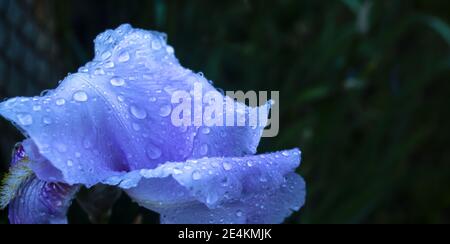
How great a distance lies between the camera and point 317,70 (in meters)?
1.52

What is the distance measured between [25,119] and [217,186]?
0.61ft

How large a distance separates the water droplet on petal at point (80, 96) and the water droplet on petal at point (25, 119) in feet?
0.18

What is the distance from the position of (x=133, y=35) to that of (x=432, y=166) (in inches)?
56.6

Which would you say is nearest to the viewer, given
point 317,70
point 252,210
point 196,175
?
point 196,175

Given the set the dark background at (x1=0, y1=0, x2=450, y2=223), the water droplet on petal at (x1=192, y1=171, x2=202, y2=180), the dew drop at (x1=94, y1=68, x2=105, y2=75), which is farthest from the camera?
the dark background at (x1=0, y1=0, x2=450, y2=223)

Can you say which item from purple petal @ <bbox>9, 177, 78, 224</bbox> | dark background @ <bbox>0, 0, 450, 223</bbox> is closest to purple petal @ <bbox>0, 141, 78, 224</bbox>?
purple petal @ <bbox>9, 177, 78, 224</bbox>

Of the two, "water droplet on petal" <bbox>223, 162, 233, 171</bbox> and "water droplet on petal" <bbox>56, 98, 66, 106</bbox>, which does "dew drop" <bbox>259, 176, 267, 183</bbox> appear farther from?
"water droplet on petal" <bbox>56, 98, 66, 106</bbox>

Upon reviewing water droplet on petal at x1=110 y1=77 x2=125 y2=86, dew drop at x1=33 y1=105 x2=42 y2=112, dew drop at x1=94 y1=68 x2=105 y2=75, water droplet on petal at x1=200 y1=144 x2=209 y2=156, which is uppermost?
dew drop at x1=94 y1=68 x2=105 y2=75

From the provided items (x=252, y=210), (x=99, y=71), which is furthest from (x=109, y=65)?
(x=252, y=210)

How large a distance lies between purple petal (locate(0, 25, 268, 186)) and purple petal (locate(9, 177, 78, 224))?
39mm

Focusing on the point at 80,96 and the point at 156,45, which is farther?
the point at 156,45

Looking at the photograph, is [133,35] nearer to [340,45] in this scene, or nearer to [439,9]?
[340,45]

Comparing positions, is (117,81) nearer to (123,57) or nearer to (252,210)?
(123,57)

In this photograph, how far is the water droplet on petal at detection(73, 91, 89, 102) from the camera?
57 cm
